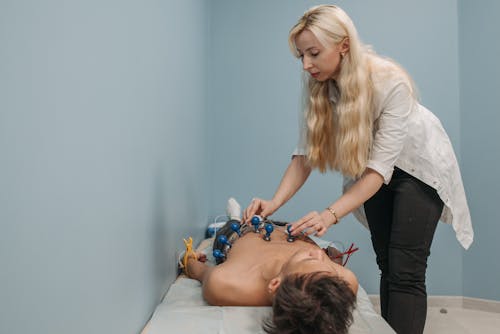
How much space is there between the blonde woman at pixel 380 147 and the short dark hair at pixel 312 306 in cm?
27

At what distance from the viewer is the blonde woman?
1.51 m

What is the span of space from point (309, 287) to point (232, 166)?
2018 mm

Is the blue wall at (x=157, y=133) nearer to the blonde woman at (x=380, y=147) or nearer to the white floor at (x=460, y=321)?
the white floor at (x=460, y=321)

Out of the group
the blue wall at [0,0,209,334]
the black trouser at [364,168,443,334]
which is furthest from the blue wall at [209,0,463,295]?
the black trouser at [364,168,443,334]

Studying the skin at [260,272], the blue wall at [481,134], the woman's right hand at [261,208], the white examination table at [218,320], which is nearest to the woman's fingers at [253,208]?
the woman's right hand at [261,208]

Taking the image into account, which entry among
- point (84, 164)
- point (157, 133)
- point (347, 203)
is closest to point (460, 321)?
point (347, 203)

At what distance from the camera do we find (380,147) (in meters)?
1.52

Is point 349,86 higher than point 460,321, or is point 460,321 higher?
point 349,86

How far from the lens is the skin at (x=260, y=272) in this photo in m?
1.31

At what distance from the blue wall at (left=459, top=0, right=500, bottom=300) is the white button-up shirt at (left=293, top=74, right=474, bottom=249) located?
3.86ft

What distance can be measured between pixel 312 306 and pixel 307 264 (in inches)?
7.8

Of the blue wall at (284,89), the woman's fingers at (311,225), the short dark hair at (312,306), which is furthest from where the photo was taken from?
the blue wall at (284,89)

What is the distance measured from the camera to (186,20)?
89.6 inches

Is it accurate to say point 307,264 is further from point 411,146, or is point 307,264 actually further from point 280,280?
point 411,146
